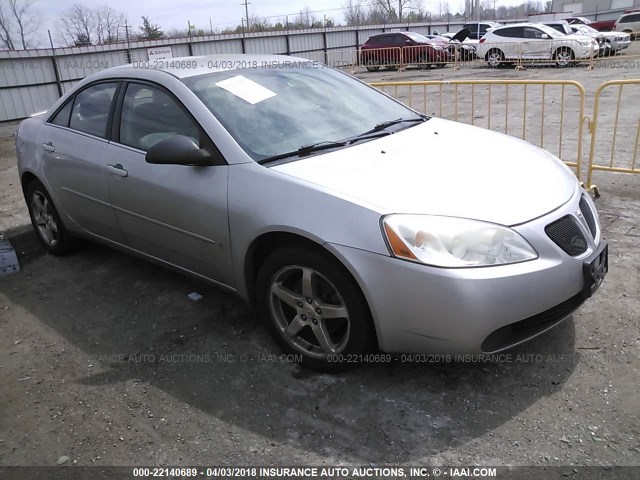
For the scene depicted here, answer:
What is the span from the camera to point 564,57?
67.6ft

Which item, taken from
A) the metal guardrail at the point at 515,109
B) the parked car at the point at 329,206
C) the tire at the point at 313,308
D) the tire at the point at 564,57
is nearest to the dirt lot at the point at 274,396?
the tire at the point at 313,308

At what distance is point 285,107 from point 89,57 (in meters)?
19.0

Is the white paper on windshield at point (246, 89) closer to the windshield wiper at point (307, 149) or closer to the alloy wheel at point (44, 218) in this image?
the windshield wiper at point (307, 149)

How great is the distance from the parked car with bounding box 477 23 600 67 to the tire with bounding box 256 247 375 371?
21.0m

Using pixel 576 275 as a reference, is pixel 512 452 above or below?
below

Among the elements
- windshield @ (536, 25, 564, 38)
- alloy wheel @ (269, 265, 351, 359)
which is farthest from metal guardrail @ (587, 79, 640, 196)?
windshield @ (536, 25, 564, 38)

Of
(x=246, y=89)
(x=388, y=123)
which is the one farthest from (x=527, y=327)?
(x=246, y=89)

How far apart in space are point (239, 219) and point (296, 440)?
121 centimetres

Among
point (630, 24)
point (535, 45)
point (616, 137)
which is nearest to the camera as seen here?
point (616, 137)

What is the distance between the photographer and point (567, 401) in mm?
2686

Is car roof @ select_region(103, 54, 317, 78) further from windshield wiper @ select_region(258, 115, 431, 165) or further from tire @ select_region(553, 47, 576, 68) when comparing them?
tire @ select_region(553, 47, 576, 68)

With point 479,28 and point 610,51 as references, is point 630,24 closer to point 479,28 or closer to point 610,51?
point 479,28

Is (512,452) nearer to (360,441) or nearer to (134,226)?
(360,441)

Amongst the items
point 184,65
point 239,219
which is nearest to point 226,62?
point 184,65
